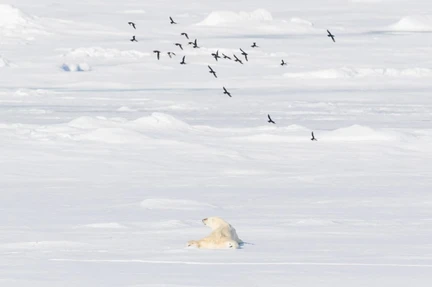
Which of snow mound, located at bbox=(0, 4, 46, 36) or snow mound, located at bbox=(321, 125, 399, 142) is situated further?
snow mound, located at bbox=(0, 4, 46, 36)

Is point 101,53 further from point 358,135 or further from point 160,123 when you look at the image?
point 358,135

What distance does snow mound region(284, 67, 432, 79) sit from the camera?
32.4m

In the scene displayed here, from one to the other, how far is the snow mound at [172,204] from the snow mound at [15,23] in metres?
33.7

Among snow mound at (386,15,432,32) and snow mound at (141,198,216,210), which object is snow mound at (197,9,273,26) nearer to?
snow mound at (386,15,432,32)

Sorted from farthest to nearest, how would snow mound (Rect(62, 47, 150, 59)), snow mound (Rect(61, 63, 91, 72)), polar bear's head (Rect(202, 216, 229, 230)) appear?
snow mound (Rect(62, 47, 150, 59))
snow mound (Rect(61, 63, 91, 72))
polar bear's head (Rect(202, 216, 229, 230))

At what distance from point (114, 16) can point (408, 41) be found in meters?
14.2

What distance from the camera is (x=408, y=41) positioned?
143 ft

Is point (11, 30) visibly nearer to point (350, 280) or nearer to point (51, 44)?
point (51, 44)

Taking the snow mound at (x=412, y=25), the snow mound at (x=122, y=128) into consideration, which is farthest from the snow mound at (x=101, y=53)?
the snow mound at (x=122, y=128)

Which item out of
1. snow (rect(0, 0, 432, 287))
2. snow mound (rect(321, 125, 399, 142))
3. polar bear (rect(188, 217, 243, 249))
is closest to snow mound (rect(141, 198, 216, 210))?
snow (rect(0, 0, 432, 287))

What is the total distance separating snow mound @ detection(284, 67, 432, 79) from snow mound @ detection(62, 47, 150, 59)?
6.44 meters

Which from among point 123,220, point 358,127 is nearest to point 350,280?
point 123,220

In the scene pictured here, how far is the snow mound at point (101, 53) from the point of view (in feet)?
123

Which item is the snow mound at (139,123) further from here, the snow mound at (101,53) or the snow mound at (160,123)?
the snow mound at (101,53)
